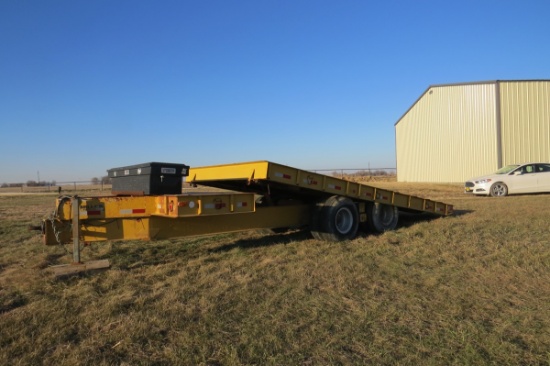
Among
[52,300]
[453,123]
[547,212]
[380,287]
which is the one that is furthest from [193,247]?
[453,123]

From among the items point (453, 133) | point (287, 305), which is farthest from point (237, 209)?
point (453, 133)

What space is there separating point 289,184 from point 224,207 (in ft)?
3.86

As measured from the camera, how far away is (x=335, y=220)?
25.6 feet

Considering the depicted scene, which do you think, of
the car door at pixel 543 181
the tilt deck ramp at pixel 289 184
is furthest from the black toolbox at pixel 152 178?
the car door at pixel 543 181

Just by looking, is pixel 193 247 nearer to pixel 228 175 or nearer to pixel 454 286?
pixel 228 175

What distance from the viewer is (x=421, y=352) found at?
3193 millimetres

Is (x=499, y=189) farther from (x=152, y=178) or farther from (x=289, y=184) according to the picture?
(x=152, y=178)

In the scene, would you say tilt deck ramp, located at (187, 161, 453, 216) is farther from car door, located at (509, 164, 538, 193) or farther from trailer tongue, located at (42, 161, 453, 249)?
car door, located at (509, 164, 538, 193)

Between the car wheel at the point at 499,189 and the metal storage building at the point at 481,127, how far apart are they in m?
10.6

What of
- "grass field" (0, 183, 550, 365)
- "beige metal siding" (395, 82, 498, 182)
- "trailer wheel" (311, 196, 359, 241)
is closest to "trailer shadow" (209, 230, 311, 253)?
"grass field" (0, 183, 550, 365)

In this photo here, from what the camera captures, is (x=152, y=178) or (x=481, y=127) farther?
(x=481, y=127)

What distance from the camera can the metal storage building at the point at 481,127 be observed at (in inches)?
1056

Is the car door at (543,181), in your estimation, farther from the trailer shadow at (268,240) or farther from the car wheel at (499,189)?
the trailer shadow at (268,240)

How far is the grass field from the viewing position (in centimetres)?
320
